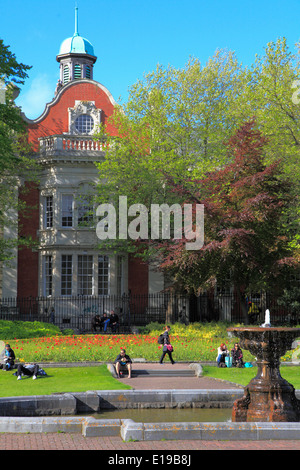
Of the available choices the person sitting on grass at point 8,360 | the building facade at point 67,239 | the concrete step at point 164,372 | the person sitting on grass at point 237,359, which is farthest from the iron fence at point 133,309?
the person sitting on grass at point 8,360

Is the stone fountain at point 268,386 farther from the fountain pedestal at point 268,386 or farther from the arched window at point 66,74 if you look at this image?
the arched window at point 66,74

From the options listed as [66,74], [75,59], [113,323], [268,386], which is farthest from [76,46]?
[268,386]

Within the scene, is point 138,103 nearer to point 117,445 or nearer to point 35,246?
point 35,246

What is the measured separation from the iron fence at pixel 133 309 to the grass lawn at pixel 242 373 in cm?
1404

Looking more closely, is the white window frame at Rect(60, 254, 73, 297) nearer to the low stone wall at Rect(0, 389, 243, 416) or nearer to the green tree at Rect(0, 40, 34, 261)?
the green tree at Rect(0, 40, 34, 261)

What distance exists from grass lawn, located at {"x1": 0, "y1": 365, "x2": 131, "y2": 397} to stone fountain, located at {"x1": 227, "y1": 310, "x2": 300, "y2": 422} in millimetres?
4499

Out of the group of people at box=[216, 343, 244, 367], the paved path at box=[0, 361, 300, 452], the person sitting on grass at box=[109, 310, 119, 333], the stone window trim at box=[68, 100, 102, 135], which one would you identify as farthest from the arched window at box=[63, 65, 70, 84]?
the paved path at box=[0, 361, 300, 452]

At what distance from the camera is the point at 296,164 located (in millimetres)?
29797

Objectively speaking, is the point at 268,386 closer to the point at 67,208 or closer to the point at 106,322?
the point at 106,322

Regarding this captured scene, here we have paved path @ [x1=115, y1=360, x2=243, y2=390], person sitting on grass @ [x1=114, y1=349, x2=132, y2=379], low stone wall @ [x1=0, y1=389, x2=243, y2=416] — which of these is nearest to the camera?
low stone wall @ [x1=0, y1=389, x2=243, y2=416]

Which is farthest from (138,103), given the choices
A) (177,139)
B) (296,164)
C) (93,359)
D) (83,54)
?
(83,54)

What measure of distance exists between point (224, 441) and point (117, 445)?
1896 millimetres

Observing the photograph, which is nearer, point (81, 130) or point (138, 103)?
point (138, 103)

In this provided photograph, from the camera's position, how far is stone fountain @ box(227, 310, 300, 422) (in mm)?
12498
